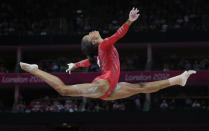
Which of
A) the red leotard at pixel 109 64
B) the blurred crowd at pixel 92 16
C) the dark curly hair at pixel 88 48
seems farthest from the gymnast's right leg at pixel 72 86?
the blurred crowd at pixel 92 16

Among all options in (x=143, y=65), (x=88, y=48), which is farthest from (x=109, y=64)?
(x=143, y=65)

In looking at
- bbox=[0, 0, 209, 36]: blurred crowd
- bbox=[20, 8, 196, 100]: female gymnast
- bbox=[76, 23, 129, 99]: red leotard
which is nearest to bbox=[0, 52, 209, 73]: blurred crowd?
bbox=[0, 0, 209, 36]: blurred crowd

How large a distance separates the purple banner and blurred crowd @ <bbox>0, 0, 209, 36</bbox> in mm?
2235

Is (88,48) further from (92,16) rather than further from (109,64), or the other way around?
(92,16)

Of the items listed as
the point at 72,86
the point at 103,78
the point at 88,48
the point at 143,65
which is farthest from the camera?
the point at 143,65

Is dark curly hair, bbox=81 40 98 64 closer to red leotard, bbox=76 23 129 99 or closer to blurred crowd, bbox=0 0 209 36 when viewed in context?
red leotard, bbox=76 23 129 99

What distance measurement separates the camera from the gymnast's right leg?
5.70 metres

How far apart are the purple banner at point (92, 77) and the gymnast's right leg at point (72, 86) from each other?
991 cm

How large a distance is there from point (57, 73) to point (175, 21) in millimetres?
6444

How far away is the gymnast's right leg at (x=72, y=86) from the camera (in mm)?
5703

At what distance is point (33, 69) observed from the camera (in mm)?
5883

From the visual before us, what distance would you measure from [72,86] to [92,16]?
1180cm

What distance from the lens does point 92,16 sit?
17250mm

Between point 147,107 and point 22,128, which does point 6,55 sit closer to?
point 22,128
